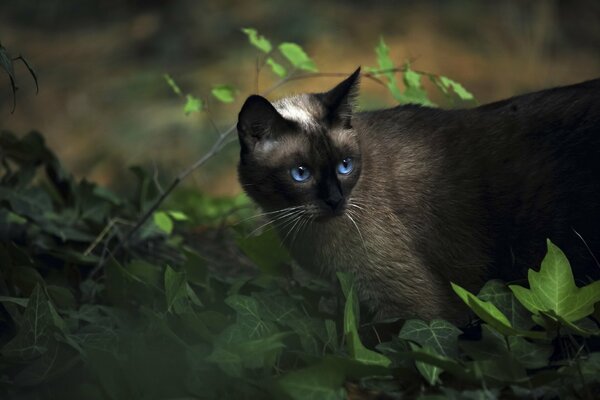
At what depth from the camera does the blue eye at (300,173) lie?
299 centimetres

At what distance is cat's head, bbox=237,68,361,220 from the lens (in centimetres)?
296

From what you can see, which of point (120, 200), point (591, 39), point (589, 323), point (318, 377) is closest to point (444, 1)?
point (591, 39)

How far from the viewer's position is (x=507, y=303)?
269 centimetres

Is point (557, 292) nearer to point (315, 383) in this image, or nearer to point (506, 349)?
point (506, 349)

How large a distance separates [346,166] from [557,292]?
95 cm

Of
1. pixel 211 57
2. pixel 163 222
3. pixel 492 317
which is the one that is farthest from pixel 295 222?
pixel 211 57

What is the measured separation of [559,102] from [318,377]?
1.61m

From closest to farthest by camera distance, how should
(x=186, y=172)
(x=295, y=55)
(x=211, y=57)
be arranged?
1. (x=295, y=55)
2. (x=186, y=172)
3. (x=211, y=57)

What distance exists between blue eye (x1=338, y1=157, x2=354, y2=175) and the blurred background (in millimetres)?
3125

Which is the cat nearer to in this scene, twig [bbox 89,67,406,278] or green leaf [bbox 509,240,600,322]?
twig [bbox 89,67,406,278]

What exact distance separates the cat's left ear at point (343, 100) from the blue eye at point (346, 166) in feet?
0.56

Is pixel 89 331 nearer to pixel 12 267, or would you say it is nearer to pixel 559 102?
pixel 12 267

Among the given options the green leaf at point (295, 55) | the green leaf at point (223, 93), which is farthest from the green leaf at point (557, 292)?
the green leaf at point (223, 93)

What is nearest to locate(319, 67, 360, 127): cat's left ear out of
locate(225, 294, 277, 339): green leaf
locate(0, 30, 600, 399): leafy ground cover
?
locate(0, 30, 600, 399): leafy ground cover
